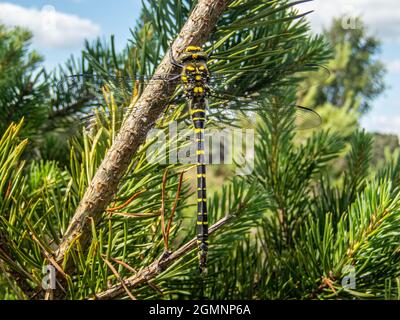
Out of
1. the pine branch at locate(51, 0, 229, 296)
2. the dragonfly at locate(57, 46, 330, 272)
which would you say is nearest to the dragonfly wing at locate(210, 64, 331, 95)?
the dragonfly at locate(57, 46, 330, 272)

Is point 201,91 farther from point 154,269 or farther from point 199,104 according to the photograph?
point 154,269

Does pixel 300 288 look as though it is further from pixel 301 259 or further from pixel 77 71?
pixel 77 71

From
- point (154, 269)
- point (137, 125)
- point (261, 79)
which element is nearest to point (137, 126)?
point (137, 125)

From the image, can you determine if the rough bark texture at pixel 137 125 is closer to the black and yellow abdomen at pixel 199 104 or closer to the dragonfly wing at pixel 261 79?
the black and yellow abdomen at pixel 199 104

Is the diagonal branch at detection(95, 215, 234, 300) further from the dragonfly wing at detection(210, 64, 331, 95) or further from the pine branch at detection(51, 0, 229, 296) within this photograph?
the dragonfly wing at detection(210, 64, 331, 95)

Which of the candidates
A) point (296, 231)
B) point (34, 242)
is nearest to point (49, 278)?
point (34, 242)

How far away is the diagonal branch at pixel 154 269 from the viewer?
0.37 metres

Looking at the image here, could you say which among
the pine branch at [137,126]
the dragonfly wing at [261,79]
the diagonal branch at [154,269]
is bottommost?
the diagonal branch at [154,269]

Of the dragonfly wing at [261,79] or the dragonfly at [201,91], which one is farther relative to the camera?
the dragonfly wing at [261,79]

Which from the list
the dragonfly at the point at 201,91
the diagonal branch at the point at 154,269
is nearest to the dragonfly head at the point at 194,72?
the dragonfly at the point at 201,91

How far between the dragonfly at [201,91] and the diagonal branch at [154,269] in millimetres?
18

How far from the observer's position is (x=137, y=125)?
41 centimetres

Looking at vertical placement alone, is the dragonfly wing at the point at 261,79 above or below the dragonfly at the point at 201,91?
above

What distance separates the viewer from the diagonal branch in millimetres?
371
